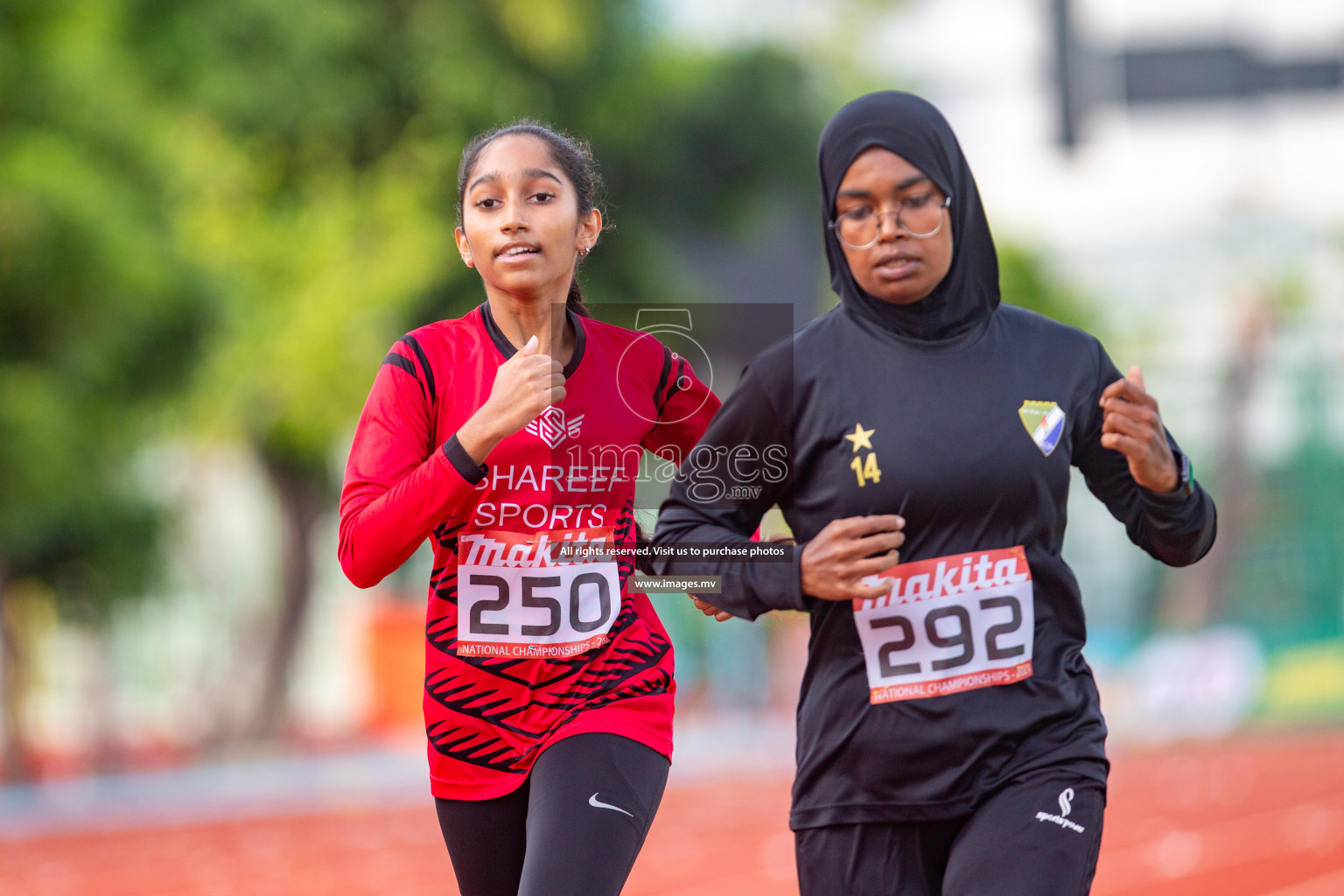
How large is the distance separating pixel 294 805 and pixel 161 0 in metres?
8.69

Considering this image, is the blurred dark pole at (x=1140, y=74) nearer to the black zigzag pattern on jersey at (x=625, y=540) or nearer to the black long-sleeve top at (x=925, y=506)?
the black long-sleeve top at (x=925, y=506)

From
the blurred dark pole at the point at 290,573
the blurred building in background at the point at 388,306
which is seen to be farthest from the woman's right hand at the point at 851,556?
the blurred dark pole at the point at 290,573

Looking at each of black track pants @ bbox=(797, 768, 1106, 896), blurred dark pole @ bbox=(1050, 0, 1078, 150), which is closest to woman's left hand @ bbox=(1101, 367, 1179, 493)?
black track pants @ bbox=(797, 768, 1106, 896)

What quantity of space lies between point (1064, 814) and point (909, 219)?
3.36ft

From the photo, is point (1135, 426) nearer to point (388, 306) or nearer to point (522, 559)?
point (522, 559)

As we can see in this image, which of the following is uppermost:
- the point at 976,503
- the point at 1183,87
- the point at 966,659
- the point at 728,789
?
the point at 1183,87

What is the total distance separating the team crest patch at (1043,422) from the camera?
119 inches

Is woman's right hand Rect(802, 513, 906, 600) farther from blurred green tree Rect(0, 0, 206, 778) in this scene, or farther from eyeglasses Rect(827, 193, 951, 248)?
blurred green tree Rect(0, 0, 206, 778)

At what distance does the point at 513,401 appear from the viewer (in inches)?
120

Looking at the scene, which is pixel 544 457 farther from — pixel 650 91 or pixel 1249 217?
pixel 1249 217

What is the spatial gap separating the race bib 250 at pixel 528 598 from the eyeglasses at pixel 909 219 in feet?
2.47

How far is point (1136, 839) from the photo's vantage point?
1161 centimetres

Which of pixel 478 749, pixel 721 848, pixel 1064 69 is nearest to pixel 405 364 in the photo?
pixel 478 749

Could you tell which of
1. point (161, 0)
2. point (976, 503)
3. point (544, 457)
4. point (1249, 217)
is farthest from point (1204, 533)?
point (1249, 217)
